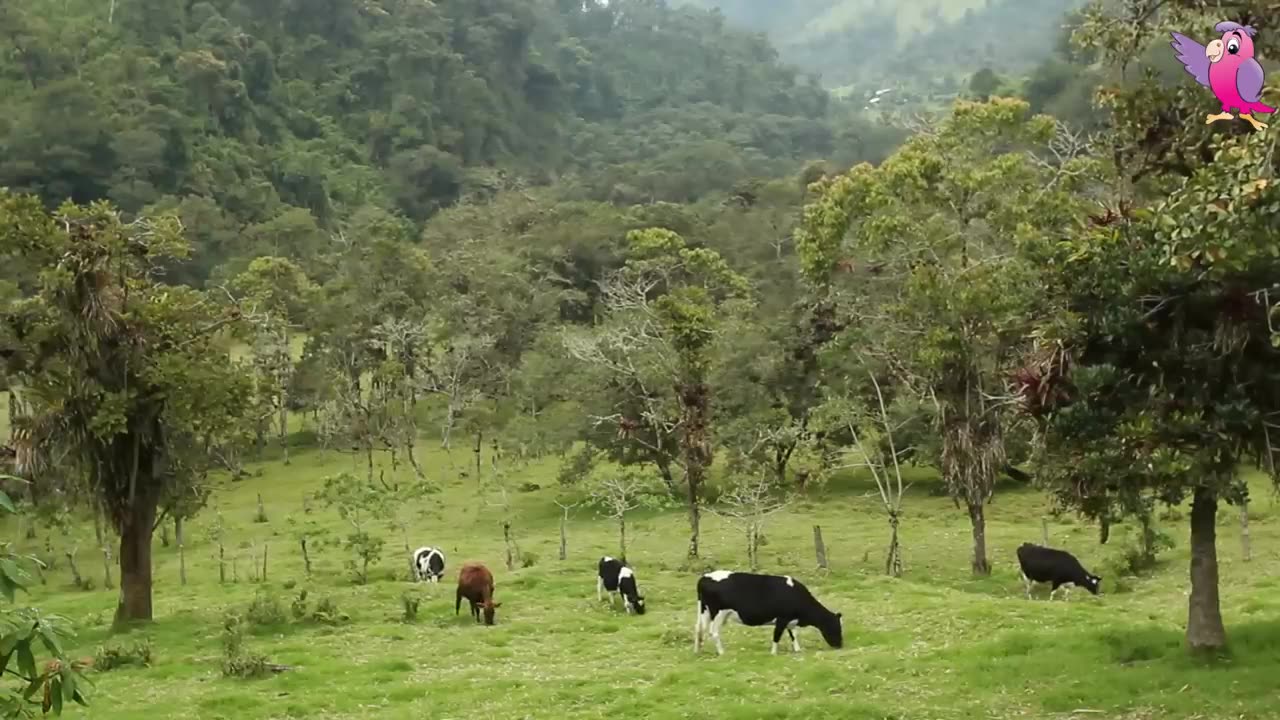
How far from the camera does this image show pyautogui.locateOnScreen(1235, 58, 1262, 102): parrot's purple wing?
9.96m

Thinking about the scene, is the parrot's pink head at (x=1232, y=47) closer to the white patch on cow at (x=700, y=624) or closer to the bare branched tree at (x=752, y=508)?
the white patch on cow at (x=700, y=624)

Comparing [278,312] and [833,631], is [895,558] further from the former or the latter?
[278,312]

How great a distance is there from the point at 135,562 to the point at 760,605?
45.0 feet

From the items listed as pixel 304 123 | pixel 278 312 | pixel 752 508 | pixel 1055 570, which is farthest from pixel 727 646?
pixel 304 123

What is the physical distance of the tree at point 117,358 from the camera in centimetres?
2261

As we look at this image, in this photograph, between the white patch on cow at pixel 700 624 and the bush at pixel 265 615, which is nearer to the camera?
the white patch on cow at pixel 700 624

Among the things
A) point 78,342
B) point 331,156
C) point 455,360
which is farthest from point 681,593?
point 331,156

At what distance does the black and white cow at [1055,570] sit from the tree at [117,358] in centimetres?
1746

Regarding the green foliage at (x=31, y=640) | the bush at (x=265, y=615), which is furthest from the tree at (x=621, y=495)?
the green foliage at (x=31, y=640)

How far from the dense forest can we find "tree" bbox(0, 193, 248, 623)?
0.07 m

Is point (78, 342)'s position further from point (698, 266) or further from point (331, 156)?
point (331, 156)

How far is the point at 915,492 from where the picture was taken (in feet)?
152

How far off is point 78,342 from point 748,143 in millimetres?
147429

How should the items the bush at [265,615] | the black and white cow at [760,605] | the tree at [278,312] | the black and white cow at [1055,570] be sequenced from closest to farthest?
the black and white cow at [760,605]
the bush at [265,615]
the black and white cow at [1055,570]
the tree at [278,312]
